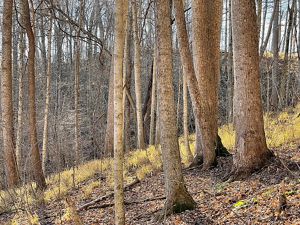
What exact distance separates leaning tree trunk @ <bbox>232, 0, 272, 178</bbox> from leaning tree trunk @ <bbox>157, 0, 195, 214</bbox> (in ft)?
4.30

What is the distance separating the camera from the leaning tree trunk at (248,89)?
5711mm

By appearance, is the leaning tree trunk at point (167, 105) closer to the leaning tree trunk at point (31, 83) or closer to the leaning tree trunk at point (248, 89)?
the leaning tree trunk at point (248, 89)

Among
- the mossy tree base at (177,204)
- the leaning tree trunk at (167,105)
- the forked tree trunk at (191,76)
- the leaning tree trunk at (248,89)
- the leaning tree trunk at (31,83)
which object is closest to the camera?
the leaning tree trunk at (167,105)

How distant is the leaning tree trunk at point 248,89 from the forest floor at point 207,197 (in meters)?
0.25

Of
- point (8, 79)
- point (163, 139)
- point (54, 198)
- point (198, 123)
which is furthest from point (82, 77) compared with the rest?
point (163, 139)

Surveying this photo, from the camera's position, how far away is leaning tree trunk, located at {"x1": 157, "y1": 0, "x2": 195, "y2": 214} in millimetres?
4781

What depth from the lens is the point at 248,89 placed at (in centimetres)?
571

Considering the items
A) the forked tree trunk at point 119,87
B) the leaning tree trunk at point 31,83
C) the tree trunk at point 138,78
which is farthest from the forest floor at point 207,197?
the tree trunk at point 138,78

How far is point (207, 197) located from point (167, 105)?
5.61 ft

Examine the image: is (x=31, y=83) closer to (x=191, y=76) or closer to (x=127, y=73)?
(x=191, y=76)

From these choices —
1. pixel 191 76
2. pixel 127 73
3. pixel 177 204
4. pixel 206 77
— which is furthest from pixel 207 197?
pixel 127 73

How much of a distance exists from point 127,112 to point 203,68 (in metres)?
6.56

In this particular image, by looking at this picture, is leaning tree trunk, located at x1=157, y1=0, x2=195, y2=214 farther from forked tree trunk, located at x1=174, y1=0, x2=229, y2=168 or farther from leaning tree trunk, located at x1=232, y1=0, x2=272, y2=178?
forked tree trunk, located at x1=174, y1=0, x2=229, y2=168

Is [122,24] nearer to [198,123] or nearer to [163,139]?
[163,139]
